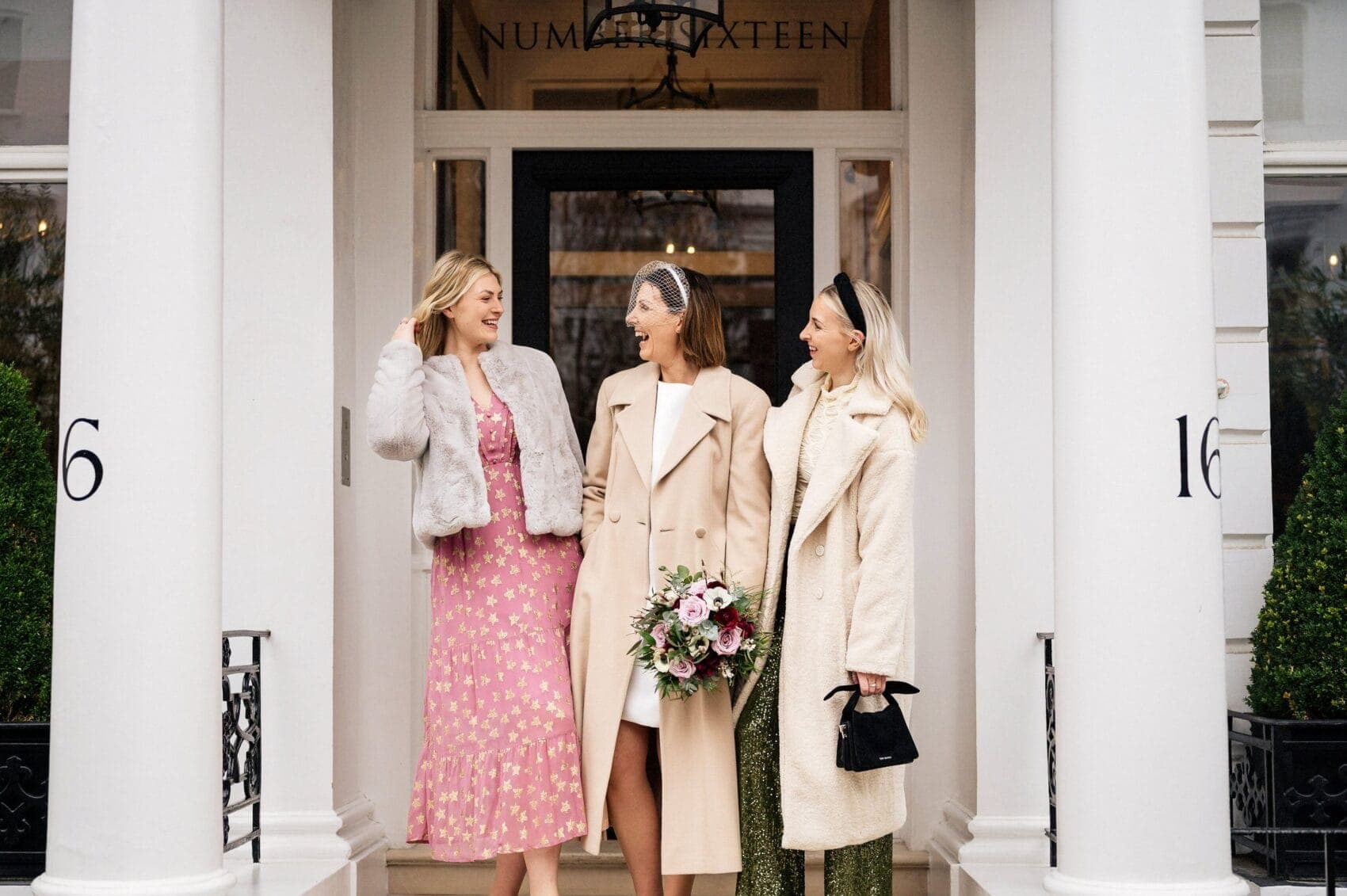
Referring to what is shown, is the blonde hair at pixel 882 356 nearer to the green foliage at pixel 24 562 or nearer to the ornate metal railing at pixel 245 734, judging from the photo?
the ornate metal railing at pixel 245 734

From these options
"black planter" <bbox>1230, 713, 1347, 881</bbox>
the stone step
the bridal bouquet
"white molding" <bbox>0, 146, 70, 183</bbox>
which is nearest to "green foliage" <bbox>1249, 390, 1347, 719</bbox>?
"black planter" <bbox>1230, 713, 1347, 881</bbox>

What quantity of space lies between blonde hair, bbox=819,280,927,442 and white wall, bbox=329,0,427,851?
217 cm

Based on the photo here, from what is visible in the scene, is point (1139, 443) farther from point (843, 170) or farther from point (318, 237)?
point (318, 237)

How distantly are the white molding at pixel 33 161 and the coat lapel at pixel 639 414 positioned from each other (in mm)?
3185

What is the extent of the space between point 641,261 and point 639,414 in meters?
1.96

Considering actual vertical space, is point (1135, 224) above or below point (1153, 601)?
above

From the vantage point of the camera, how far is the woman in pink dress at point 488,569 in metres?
4.56

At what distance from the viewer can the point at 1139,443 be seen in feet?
13.6

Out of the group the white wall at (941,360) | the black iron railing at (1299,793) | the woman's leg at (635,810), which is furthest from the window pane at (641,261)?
the black iron railing at (1299,793)

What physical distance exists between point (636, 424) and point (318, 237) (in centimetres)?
165

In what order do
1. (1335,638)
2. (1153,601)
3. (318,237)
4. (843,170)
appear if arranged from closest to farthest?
(1153,601)
(1335,638)
(318,237)
(843,170)

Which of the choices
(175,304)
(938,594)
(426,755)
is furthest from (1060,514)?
(175,304)

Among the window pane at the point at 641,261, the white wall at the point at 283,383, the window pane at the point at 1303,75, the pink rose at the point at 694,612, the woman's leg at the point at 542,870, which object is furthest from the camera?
the window pane at the point at 641,261

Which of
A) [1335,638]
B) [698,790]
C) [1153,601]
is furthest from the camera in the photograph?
[1335,638]
